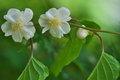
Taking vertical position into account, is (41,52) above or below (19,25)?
below

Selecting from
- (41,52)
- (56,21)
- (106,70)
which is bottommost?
(41,52)

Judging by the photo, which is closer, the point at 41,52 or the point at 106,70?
the point at 106,70

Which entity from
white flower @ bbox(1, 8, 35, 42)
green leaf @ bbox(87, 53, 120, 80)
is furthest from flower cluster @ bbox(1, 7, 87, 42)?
green leaf @ bbox(87, 53, 120, 80)

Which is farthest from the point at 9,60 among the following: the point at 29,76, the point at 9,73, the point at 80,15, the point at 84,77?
the point at 80,15

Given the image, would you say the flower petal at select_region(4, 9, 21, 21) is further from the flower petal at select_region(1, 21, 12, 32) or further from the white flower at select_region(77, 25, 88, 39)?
the white flower at select_region(77, 25, 88, 39)

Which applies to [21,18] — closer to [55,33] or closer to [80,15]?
→ [55,33]

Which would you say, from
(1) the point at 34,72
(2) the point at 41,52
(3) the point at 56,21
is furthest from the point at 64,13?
(2) the point at 41,52

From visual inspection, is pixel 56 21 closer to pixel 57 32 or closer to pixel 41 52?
pixel 57 32
